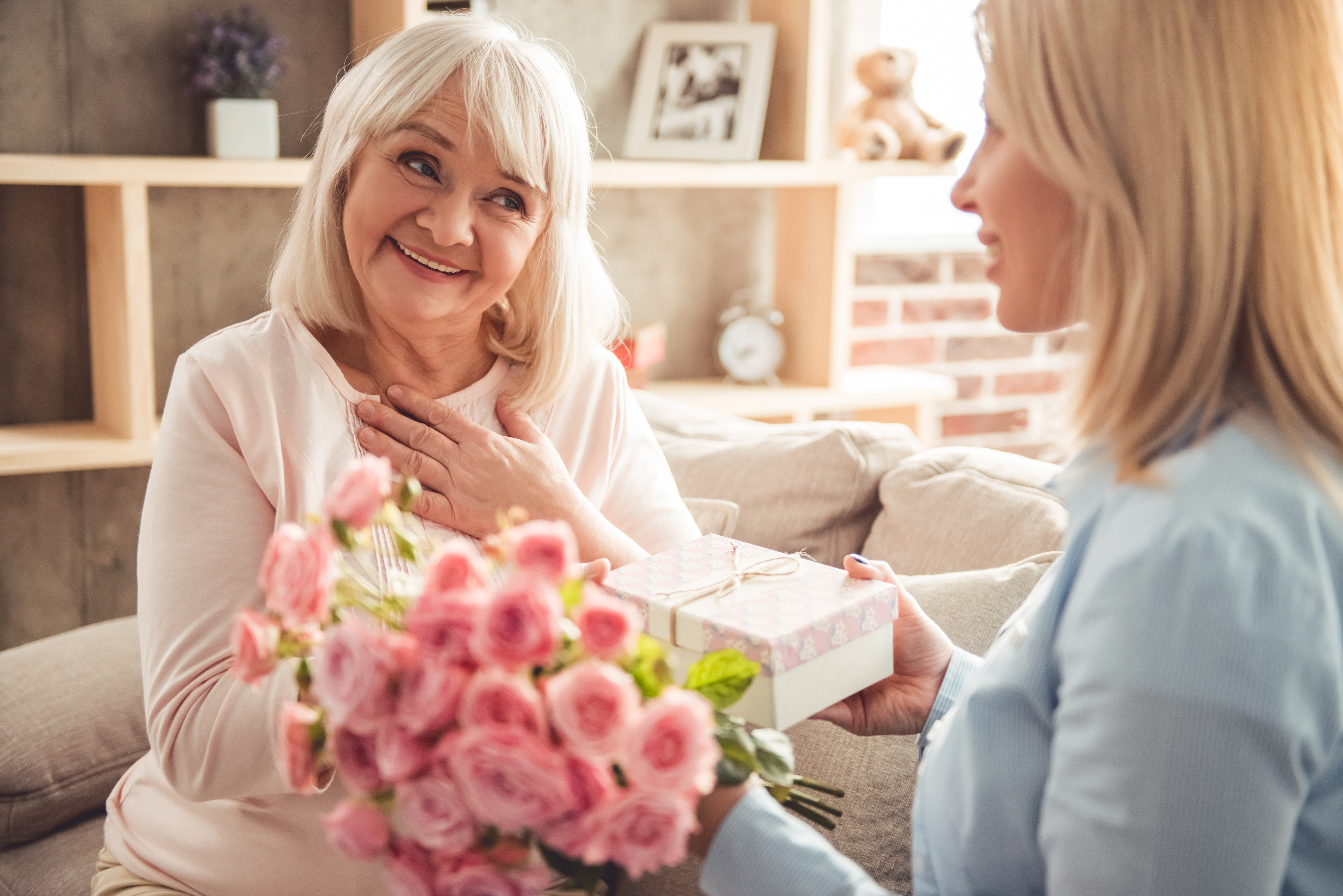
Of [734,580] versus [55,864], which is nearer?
[734,580]

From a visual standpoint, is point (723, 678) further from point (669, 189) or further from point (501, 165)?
point (669, 189)

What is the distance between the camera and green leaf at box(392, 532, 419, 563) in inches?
28.5

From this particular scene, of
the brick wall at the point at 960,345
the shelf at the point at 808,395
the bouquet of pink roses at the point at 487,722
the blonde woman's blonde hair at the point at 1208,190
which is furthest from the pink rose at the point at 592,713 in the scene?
the brick wall at the point at 960,345

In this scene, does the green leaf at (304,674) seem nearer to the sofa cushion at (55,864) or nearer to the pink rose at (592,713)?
the pink rose at (592,713)

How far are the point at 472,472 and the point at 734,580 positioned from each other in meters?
0.45

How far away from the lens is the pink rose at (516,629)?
0.61m

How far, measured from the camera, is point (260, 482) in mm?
1214

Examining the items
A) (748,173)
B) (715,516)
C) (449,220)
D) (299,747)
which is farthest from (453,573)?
(748,173)

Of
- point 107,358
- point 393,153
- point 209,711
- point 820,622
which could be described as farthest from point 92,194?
point 820,622

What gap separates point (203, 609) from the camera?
1128mm

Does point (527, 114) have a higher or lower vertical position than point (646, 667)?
higher

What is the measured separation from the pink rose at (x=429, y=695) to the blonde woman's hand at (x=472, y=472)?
2.30 feet

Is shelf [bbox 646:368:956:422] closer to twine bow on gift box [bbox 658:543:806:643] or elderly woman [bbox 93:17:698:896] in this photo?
elderly woman [bbox 93:17:698:896]

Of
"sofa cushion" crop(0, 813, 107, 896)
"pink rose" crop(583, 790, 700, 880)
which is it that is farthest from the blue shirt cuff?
"sofa cushion" crop(0, 813, 107, 896)
